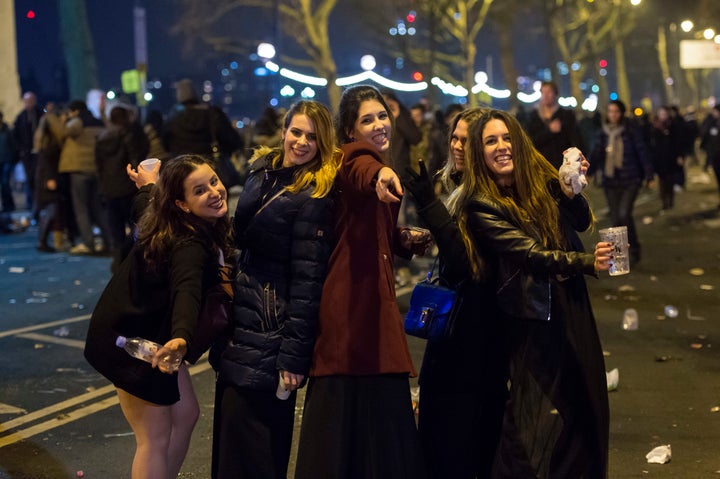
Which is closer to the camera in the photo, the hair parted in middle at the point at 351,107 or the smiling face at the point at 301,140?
the smiling face at the point at 301,140

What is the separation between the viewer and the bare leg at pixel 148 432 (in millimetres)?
4355

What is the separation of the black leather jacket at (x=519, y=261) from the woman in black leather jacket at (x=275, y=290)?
71cm

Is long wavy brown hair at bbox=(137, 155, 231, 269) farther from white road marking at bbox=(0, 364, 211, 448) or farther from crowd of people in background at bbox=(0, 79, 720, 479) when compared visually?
white road marking at bbox=(0, 364, 211, 448)

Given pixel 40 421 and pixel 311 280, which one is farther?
pixel 40 421

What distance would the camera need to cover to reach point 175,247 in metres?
4.23

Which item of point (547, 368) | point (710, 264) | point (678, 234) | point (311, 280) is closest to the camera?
point (311, 280)

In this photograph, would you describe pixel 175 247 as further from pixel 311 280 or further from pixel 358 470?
pixel 358 470

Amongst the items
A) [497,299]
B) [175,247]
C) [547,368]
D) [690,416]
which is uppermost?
[175,247]

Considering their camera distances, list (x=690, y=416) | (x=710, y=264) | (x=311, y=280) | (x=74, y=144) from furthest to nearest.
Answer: (x=74, y=144) → (x=710, y=264) → (x=690, y=416) → (x=311, y=280)

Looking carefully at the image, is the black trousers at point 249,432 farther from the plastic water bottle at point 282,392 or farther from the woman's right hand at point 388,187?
the woman's right hand at point 388,187

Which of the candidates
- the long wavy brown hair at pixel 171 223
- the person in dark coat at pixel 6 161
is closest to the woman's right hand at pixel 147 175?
the long wavy brown hair at pixel 171 223

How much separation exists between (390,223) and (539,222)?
0.68 meters

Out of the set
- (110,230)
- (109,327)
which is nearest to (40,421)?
(109,327)

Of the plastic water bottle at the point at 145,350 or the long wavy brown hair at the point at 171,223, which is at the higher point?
the long wavy brown hair at the point at 171,223
